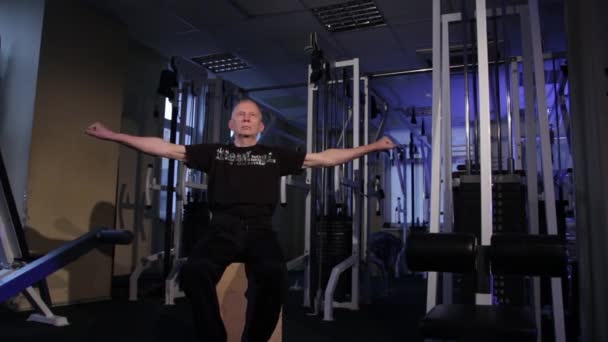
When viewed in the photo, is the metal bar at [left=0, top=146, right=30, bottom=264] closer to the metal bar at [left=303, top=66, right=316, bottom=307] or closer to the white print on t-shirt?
the white print on t-shirt

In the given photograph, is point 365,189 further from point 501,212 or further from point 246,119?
point 246,119

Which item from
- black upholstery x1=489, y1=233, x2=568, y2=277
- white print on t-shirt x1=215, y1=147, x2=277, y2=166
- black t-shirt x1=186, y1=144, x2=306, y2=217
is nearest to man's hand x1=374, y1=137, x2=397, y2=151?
black t-shirt x1=186, y1=144, x2=306, y2=217

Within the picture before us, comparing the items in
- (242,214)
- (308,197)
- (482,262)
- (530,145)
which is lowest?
(482,262)

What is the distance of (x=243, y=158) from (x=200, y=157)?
21 centimetres

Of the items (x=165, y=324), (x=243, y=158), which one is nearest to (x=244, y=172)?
(x=243, y=158)

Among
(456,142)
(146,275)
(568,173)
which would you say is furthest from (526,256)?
(456,142)

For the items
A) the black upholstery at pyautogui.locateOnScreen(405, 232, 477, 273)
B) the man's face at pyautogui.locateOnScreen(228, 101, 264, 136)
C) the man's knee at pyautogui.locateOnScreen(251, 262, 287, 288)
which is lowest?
the man's knee at pyautogui.locateOnScreen(251, 262, 287, 288)

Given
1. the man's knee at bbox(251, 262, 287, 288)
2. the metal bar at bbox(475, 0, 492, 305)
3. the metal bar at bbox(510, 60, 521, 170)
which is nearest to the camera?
the man's knee at bbox(251, 262, 287, 288)

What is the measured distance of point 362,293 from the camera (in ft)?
14.7

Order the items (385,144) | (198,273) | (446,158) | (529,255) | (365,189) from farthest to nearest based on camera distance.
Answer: (365,189), (446,158), (385,144), (198,273), (529,255)

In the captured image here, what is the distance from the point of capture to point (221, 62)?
5.80 metres

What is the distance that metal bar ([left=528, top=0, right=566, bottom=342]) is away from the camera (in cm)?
234

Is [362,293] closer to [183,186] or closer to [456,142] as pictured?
[183,186]

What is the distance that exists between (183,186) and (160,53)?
2.01 meters
